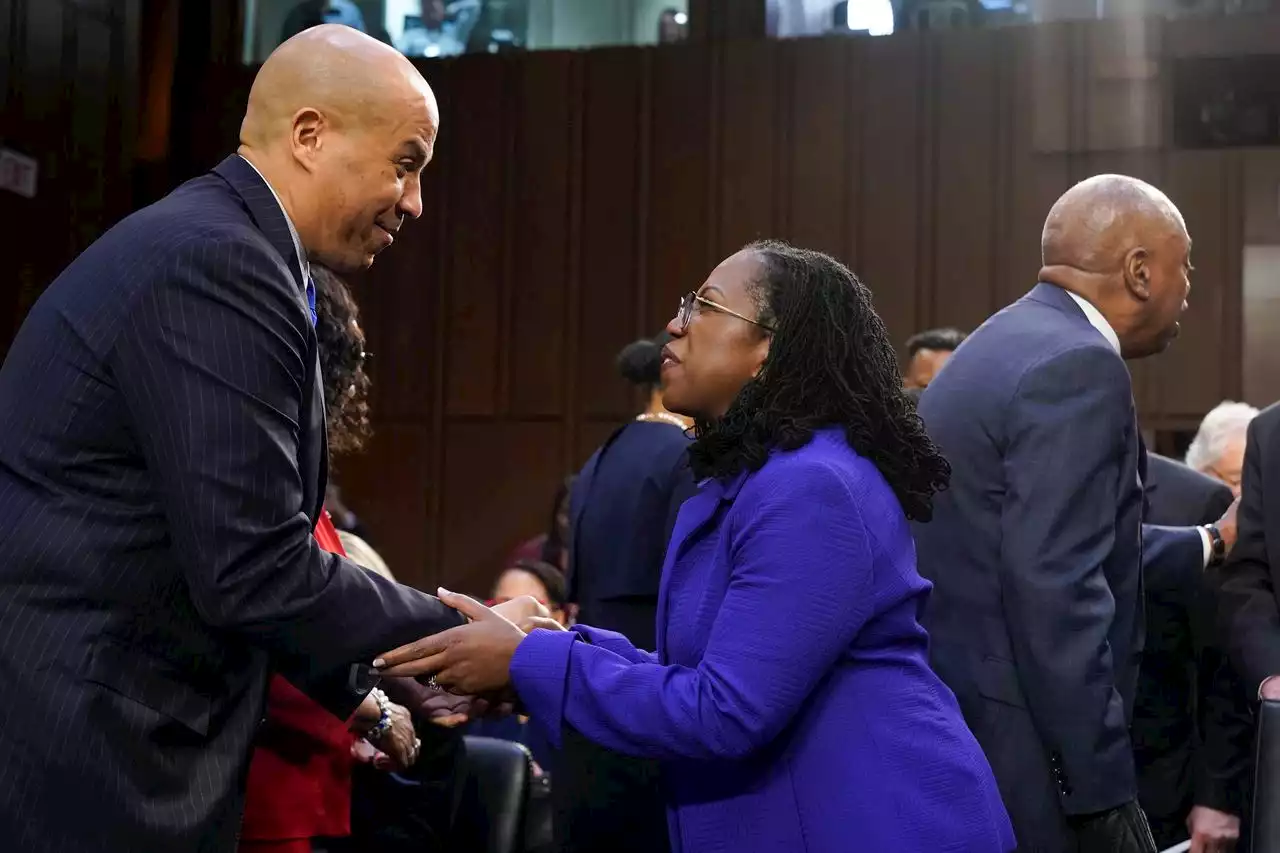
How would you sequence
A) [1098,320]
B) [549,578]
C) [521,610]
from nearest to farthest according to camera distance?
[521,610], [1098,320], [549,578]

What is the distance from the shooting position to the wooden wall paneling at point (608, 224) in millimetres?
7703

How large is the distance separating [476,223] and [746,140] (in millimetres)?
1482

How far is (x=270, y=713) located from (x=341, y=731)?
0.48 feet

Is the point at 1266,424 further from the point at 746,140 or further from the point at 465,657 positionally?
the point at 746,140

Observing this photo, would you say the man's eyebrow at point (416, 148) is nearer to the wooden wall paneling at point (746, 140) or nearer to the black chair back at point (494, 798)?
the black chair back at point (494, 798)

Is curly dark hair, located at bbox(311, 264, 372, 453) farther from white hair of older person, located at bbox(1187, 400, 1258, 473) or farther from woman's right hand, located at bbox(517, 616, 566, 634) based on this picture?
white hair of older person, located at bbox(1187, 400, 1258, 473)

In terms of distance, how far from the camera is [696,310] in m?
1.95

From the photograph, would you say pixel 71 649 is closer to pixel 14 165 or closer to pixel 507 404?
pixel 14 165

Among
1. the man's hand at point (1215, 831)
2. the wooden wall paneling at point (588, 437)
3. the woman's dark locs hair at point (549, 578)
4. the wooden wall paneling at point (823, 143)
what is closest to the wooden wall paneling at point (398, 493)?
the wooden wall paneling at point (588, 437)

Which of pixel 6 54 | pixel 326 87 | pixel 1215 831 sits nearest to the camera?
pixel 326 87

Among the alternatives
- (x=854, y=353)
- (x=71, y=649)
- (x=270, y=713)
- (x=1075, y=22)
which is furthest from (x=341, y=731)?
(x=1075, y=22)

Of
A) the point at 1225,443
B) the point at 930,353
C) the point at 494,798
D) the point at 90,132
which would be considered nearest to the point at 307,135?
the point at 494,798

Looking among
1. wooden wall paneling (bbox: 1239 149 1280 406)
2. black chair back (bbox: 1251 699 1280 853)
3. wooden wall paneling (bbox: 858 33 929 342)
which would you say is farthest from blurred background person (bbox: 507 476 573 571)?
black chair back (bbox: 1251 699 1280 853)

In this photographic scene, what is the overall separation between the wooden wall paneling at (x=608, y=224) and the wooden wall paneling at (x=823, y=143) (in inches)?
31.0
